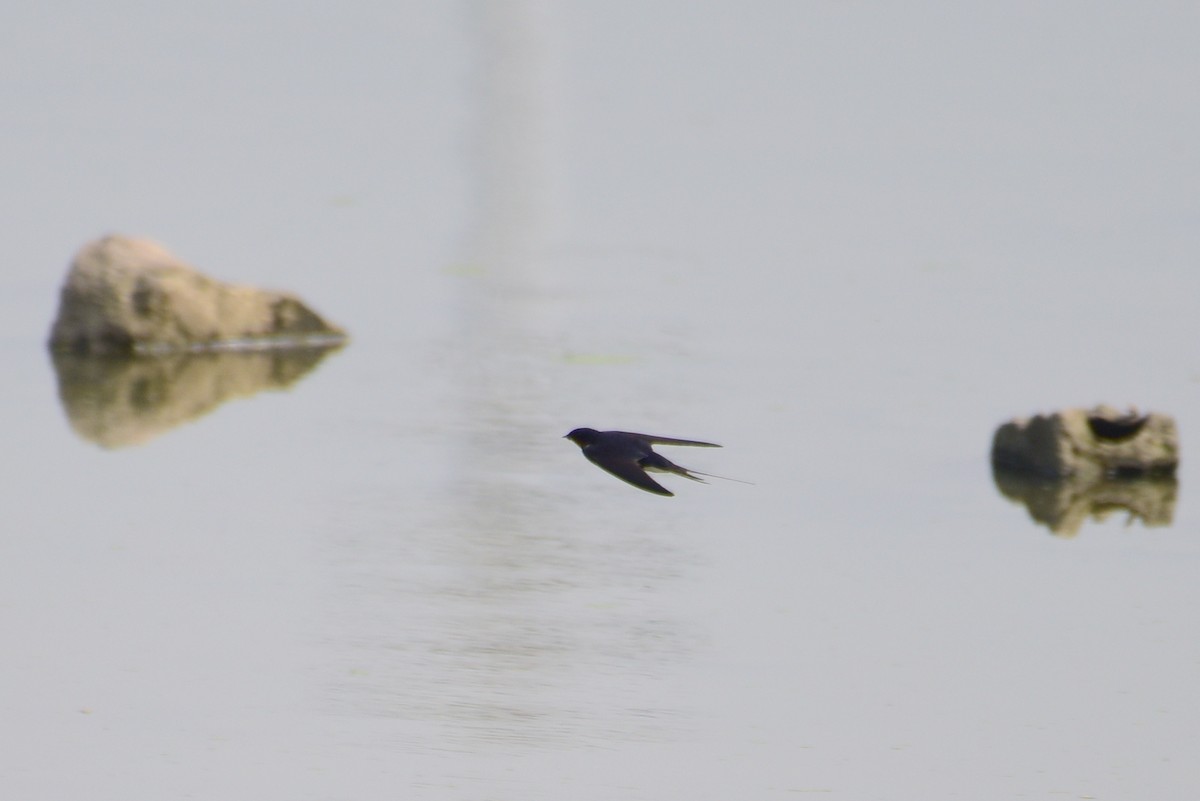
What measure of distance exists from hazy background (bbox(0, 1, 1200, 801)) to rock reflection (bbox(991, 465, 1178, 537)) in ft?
0.39

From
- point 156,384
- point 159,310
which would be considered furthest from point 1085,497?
point 159,310

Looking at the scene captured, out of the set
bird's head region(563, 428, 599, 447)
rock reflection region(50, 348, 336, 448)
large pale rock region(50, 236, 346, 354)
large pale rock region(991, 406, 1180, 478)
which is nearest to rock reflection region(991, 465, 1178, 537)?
large pale rock region(991, 406, 1180, 478)

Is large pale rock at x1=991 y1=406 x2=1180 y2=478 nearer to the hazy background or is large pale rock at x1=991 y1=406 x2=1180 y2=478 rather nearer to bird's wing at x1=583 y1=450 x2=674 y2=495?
the hazy background

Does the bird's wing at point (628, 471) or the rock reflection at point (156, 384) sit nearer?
the bird's wing at point (628, 471)

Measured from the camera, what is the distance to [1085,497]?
982cm

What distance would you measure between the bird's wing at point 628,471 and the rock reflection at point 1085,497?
3.74m

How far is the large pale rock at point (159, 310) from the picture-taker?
38.4 ft

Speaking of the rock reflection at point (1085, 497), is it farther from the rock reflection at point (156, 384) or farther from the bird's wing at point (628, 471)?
the bird's wing at point (628, 471)

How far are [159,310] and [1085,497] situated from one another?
464 centimetres

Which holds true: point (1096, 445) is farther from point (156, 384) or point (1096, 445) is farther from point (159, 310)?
point (159, 310)


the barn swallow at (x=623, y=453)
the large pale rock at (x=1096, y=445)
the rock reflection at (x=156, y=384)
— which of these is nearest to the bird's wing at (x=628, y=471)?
the barn swallow at (x=623, y=453)

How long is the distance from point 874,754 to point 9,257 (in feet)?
25.4

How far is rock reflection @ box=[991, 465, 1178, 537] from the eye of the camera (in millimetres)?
9539

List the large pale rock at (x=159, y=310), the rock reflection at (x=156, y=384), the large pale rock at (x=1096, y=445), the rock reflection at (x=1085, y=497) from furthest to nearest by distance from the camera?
1. the large pale rock at (x=159, y=310)
2. the rock reflection at (x=156, y=384)
3. the large pale rock at (x=1096, y=445)
4. the rock reflection at (x=1085, y=497)
